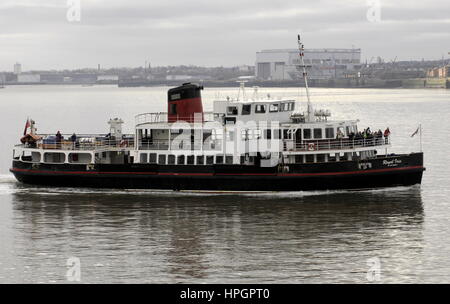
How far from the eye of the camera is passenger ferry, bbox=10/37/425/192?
49781 millimetres

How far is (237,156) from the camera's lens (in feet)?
165

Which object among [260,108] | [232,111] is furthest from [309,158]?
[232,111]

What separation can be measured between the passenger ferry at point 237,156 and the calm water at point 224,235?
0.83 meters

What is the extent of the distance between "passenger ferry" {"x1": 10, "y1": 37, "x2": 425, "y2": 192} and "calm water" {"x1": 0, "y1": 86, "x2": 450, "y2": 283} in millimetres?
828

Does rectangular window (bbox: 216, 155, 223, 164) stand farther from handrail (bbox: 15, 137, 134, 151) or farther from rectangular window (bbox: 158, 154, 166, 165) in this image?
handrail (bbox: 15, 137, 134, 151)

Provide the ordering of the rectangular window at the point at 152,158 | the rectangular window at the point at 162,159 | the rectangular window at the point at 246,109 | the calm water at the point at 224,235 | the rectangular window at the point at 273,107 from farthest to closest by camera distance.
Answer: the rectangular window at the point at 273,107 < the rectangular window at the point at 246,109 < the rectangular window at the point at 152,158 < the rectangular window at the point at 162,159 < the calm water at the point at 224,235

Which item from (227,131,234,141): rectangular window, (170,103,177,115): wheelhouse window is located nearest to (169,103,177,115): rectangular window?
(170,103,177,115): wheelhouse window

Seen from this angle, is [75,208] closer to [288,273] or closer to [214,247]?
[214,247]

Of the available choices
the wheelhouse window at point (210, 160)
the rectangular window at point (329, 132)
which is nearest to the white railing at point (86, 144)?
the wheelhouse window at point (210, 160)

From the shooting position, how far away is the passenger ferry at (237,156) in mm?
49781

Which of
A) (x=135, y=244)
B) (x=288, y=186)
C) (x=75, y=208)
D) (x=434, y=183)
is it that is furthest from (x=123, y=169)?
(x=434, y=183)

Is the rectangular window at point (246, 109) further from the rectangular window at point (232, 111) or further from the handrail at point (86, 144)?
the handrail at point (86, 144)
